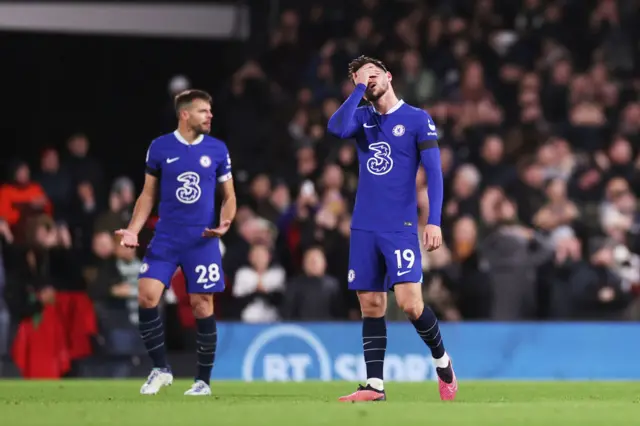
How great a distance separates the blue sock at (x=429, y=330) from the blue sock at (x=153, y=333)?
2.26 metres

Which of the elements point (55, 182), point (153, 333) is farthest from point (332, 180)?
point (153, 333)

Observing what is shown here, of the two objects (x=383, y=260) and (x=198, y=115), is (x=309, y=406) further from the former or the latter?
(x=198, y=115)

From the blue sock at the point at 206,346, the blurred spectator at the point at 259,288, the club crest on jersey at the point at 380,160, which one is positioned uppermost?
the club crest on jersey at the point at 380,160

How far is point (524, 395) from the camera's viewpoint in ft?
38.7

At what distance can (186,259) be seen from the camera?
11469mm

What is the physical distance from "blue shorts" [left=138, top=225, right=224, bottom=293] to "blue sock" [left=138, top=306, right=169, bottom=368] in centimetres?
28

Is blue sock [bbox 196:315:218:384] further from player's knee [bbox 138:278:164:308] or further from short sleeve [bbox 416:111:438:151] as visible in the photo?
short sleeve [bbox 416:111:438:151]

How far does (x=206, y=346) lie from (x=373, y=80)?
2702mm

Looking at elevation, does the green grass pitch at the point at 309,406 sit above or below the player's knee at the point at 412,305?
below

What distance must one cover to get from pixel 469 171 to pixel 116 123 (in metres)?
6.07

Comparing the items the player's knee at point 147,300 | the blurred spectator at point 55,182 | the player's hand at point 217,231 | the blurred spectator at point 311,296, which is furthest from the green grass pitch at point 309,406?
the blurred spectator at point 55,182

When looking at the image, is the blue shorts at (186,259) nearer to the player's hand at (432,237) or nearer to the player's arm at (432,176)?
the player's arm at (432,176)

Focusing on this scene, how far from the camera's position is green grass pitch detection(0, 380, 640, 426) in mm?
8344

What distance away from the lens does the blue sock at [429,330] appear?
10336mm
